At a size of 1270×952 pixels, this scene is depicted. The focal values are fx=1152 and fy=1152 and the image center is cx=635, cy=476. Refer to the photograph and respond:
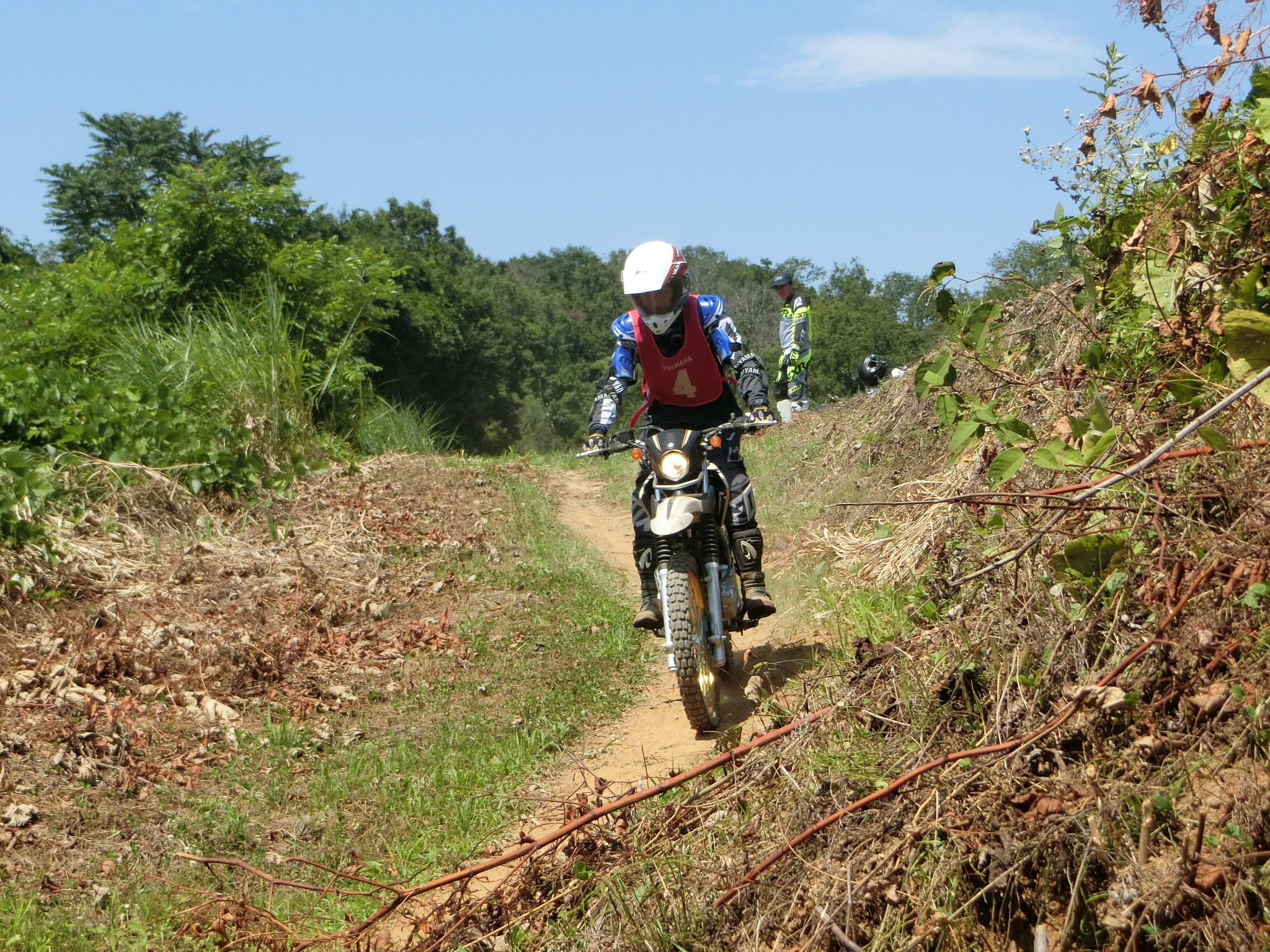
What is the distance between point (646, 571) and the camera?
625cm

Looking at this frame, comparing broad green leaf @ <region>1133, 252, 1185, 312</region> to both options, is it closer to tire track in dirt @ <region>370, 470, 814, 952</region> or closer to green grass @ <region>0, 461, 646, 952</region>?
tire track in dirt @ <region>370, 470, 814, 952</region>

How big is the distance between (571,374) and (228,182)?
49.6 m

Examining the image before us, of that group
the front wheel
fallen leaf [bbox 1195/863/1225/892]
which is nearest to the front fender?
the front wheel

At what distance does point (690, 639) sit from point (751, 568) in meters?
1.06

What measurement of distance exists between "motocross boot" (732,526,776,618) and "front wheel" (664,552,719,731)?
0.62 m

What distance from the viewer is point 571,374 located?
65.6 meters

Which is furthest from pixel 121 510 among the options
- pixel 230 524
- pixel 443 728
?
pixel 443 728

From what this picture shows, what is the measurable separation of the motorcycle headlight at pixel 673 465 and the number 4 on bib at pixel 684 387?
107 centimetres

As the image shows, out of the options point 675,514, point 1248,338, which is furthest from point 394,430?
point 1248,338

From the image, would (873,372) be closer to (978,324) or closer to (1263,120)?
(978,324)

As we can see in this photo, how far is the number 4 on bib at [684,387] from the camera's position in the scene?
21.4 ft

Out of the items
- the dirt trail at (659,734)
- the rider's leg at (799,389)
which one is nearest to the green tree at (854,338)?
the rider's leg at (799,389)

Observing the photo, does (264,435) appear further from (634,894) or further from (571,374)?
(571,374)

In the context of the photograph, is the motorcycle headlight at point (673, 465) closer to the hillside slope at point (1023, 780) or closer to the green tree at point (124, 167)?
the hillside slope at point (1023, 780)
